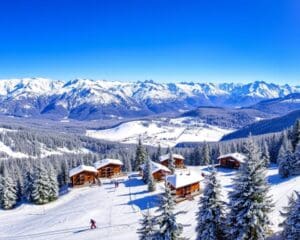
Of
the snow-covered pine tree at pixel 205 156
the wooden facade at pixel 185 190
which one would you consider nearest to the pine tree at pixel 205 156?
the snow-covered pine tree at pixel 205 156

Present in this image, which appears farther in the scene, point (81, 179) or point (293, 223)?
point (81, 179)

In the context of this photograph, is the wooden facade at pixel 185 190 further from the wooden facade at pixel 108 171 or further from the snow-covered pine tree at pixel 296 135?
the snow-covered pine tree at pixel 296 135

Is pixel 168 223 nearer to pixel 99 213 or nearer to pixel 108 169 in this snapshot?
pixel 99 213

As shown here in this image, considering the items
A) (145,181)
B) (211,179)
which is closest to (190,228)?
(211,179)

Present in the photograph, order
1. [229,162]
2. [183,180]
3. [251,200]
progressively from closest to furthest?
[251,200]
[183,180]
[229,162]

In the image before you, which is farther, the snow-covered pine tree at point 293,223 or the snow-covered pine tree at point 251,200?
the snow-covered pine tree at point 251,200

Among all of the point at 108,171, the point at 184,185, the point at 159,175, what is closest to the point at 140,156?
the point at 108,171
